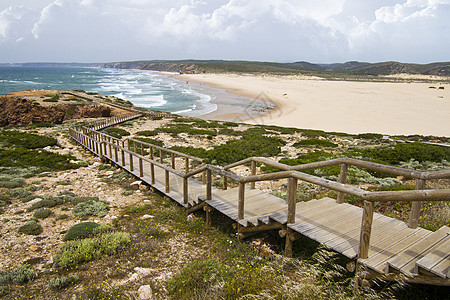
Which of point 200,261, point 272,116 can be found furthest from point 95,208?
point 272,116

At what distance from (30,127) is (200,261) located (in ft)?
77.5

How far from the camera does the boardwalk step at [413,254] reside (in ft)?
11.3

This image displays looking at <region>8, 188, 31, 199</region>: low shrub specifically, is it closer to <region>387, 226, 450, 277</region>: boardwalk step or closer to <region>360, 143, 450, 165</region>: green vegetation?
<region>387, 226, 450, 277</region>: boardwalk step

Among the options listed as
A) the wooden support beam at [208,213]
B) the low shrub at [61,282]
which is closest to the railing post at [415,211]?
the wooden support beam at [208,213]

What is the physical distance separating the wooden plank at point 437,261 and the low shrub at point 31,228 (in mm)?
7307

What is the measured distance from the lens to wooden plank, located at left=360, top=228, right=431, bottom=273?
3.63m

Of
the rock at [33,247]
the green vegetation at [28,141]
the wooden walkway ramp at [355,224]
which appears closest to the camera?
the wooden walkway ramp at [355,224]

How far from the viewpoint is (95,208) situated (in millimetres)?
7887

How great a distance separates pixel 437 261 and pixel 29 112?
31.3 metres

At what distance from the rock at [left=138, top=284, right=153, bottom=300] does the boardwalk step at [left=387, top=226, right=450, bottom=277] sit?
3.34m

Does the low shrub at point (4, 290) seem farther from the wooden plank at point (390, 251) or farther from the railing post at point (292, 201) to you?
the wooden plank at point (390, 251)

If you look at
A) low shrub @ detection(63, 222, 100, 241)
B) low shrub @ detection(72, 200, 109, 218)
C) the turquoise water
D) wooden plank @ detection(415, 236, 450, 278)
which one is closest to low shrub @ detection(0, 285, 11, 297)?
low shrub @ detection(63, 222, 100, 241)

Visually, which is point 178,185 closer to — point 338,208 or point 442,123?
point 338,208

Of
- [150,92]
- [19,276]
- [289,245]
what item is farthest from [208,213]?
[150,92]
